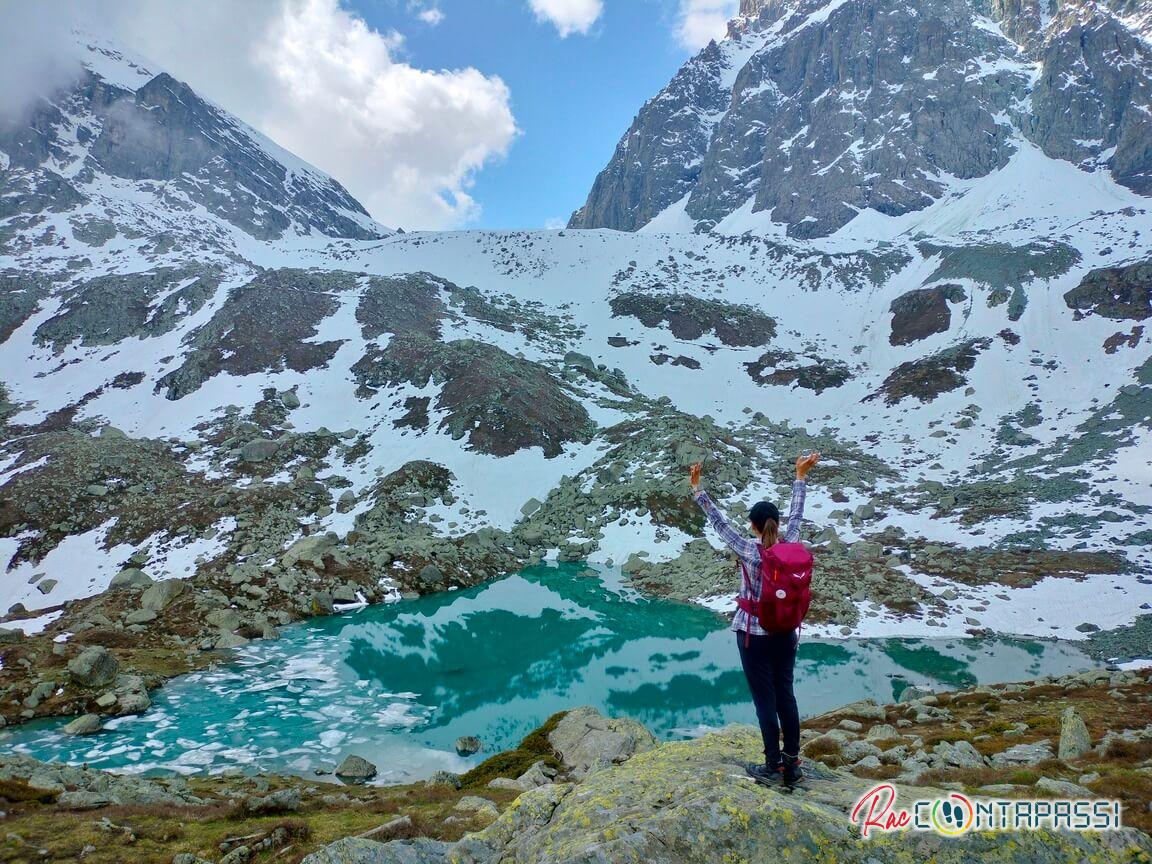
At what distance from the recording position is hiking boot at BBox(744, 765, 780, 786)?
6298 millimetres

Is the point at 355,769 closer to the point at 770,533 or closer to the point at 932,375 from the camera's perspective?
the point at 770,533

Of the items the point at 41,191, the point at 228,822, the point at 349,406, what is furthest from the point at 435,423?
the point at 41,191

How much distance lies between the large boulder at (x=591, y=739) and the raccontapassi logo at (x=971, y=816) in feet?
36.2

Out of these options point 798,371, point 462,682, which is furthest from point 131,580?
point 798,371

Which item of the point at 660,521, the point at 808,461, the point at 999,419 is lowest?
the point at 808,461

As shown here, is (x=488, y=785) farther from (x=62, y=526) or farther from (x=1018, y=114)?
(x=1018, y=114)

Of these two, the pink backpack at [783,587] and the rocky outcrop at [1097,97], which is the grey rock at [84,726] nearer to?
the pink backpack at [783,587]

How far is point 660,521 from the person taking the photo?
5050 centimetres

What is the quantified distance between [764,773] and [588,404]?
6787cm

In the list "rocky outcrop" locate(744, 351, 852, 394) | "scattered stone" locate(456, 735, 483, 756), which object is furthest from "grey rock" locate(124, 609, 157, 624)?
"rocky outcrop" locate(744, 351, 852, 394)

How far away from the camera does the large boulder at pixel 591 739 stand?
53.1 ft

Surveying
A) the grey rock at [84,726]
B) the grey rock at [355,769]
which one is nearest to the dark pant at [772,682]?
the grey rock at [355,769]

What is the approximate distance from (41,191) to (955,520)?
176215mm

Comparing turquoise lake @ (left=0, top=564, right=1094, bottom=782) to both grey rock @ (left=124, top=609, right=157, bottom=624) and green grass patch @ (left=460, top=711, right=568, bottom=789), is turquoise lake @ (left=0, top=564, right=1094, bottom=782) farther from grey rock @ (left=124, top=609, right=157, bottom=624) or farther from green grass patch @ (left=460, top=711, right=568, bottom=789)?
→ grey rock @ (left=124, top=609, right=157, bottom=624)
